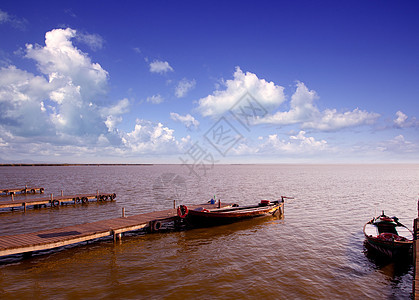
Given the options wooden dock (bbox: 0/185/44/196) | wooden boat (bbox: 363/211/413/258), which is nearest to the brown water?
wooden boat (bbox: 363/211/413/258)

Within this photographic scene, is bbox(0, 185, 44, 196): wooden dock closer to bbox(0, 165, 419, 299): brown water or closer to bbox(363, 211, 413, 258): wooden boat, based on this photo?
bbox(0, 165, 419, 299): brown water

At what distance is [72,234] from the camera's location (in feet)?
56.2

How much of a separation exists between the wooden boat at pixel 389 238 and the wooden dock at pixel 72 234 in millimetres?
15093

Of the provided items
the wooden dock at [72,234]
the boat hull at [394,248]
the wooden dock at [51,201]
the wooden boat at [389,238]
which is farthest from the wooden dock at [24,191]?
the boat hull at [394,248]

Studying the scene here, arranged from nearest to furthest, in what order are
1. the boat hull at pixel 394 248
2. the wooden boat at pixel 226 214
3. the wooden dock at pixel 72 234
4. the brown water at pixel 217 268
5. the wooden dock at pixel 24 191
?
the brown water at pixel 217 268
the wooden dock at pixel 72 234
the boat hull at pixel 394 248
the wooden boat at pixel 226 214
the wooden dock at pixel 24 191

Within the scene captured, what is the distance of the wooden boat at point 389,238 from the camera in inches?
595

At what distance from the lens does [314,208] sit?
3186 cm

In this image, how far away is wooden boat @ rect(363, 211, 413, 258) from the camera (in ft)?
49.5

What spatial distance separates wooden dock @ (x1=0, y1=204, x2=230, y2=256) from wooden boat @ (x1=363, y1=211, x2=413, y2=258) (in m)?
15.1

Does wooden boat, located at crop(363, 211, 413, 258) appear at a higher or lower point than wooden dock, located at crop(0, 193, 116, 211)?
lower

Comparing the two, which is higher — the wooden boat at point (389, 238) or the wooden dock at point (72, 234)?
the wooden dock at point (72, 234)

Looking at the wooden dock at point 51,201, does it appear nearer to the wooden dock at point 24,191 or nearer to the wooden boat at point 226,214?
the wooden dock at point 24,191

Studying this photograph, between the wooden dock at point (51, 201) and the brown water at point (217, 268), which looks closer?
the brown water at point (217, 268)

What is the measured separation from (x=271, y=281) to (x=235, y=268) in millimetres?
2215
